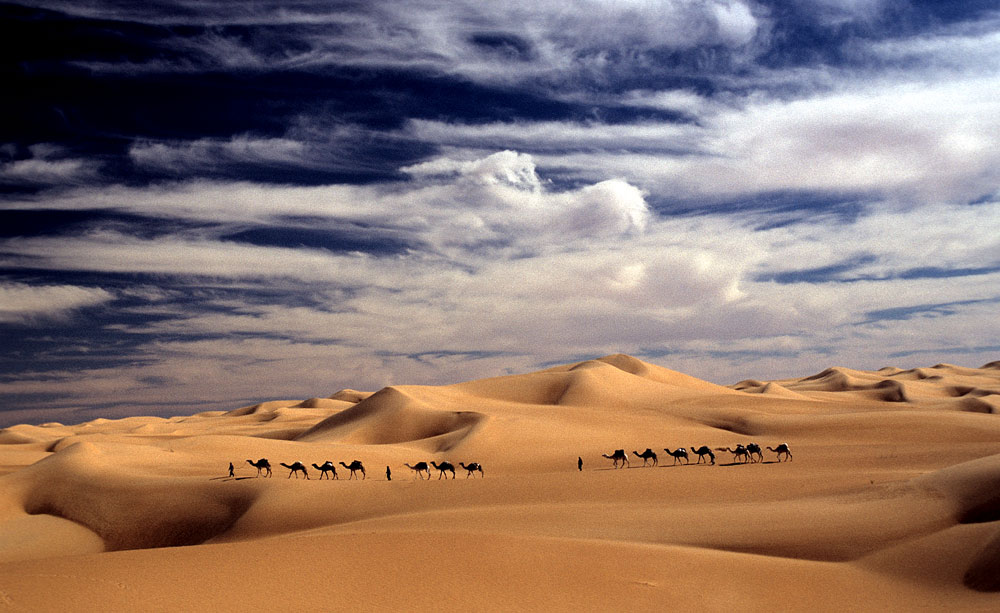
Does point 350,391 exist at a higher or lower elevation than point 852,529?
higher

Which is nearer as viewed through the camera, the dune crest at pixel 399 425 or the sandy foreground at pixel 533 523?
the sandy foreground at pixel 533 523

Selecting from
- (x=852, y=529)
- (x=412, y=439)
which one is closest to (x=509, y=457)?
(x=412, y=439)

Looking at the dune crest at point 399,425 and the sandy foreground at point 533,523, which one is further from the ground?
the dune crest at point 399,425

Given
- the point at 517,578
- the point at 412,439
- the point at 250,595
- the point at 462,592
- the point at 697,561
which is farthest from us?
the point at 412,439

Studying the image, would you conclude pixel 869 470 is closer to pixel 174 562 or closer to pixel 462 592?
pixel 462 592

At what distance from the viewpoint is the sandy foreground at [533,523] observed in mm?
9695

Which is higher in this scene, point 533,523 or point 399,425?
point 399,425

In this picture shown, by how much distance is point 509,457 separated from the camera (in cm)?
3556

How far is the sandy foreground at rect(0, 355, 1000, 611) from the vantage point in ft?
31.8

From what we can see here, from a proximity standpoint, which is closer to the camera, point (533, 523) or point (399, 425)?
point (533, 523)

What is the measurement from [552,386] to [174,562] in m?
50.8

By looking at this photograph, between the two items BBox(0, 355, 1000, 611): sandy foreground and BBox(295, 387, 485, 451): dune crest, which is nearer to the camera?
BBox(0, 355, 1000, 611): sandy foreground

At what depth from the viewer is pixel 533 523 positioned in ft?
52.0

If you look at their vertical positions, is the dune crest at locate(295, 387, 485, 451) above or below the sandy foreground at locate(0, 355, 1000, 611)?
above
